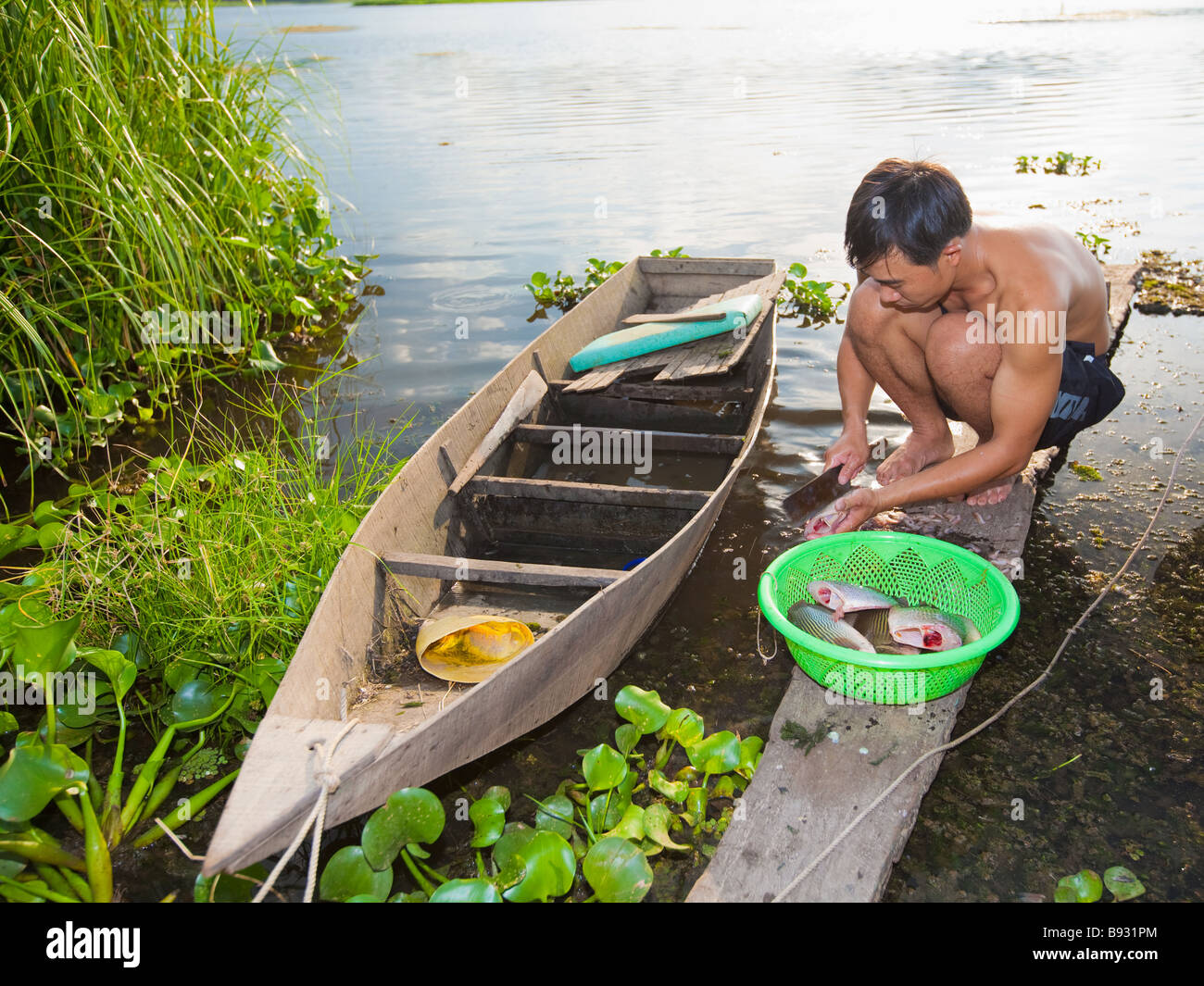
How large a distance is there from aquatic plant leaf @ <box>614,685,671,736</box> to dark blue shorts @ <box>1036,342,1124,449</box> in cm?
180

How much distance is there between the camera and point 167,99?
15.7 feet

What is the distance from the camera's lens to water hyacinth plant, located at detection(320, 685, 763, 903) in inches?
85.2

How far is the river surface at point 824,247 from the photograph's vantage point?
8.50 ft

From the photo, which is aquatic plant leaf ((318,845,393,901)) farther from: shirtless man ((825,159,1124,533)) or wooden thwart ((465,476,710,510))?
shirtless man ((825,159,1124,533))

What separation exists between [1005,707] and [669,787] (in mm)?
1076

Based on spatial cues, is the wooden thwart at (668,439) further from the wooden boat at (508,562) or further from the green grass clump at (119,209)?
the green grass clump at (119,209)

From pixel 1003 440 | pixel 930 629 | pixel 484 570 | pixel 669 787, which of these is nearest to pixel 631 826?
pixel 669 787

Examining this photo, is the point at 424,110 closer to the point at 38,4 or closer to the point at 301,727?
the point at 38,4

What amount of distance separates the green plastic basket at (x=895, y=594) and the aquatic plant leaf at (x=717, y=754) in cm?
32

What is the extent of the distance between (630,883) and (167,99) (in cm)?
463

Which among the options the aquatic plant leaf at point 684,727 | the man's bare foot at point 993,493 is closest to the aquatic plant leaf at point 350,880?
the aquatic plant leaf at point 684,727

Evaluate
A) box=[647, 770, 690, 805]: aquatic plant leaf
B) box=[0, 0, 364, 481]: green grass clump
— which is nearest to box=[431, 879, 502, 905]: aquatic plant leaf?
box=[647, 770, 690, 805]: aquatic plant leaf
